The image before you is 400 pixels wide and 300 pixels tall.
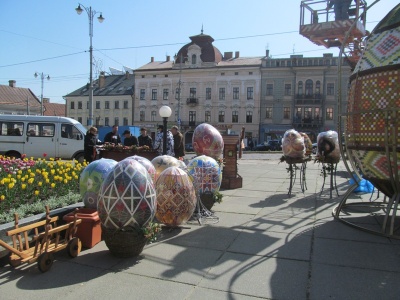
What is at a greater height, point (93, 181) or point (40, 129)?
point (40, 129)

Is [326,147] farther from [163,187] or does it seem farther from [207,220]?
[163,187]

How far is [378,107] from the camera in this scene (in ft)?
16.3

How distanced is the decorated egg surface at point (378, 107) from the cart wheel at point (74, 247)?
4.44 metres

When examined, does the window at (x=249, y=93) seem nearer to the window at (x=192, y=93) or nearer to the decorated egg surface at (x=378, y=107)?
the window at (x=192, y=93)

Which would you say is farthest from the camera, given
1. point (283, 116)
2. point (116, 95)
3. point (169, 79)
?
point (116, 95)

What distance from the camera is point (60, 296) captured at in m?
3.24

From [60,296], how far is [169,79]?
53.8m

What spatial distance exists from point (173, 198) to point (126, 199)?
1.21m

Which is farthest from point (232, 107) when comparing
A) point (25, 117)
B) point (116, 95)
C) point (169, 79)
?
point (25, 117)

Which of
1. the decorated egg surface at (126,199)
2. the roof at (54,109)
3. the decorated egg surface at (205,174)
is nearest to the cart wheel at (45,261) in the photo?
the decorated egg surface at (126,199)

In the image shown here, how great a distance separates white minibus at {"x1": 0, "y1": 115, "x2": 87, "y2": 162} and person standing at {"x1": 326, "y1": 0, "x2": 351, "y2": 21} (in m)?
12.4

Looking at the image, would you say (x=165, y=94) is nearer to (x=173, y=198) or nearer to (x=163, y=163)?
(x=163, y=163)

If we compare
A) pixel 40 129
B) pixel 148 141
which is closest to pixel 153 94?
pixel 40 129

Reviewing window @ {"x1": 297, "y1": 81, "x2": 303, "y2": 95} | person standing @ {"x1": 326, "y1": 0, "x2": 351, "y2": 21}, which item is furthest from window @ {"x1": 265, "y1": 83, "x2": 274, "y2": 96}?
person standing @ {"x1": 326, "y1": 0, "x2": 351, "y2": 21}
